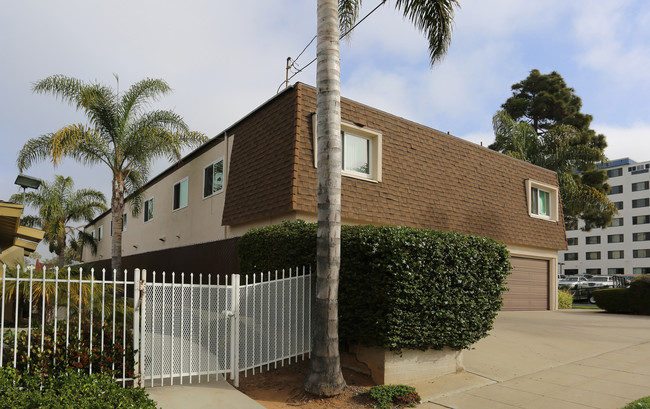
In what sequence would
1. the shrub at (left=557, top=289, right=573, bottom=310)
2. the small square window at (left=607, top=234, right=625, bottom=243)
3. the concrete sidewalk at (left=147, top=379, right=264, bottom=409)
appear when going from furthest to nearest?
the small square window at (left=607, top=234, right=625, bottom=243)
the shrub at (left=557, top=289, right=573, bottom=310)
the concrete sidewalk at (left=147, top=379, right=264, bottom=409)

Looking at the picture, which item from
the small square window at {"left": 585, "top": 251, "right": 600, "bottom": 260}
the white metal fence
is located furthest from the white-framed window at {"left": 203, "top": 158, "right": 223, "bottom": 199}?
the small square window at {"left": 585, "top": 251, "right": 600, "bottom": 260}

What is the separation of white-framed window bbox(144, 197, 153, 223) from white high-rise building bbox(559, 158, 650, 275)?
65578 millimetres

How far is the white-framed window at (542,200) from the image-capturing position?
62.8 ft

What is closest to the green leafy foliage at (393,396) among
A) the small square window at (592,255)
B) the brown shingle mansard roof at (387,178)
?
the brown shingle mansard roof at (387,178)

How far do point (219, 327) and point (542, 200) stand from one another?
1691 centimetres

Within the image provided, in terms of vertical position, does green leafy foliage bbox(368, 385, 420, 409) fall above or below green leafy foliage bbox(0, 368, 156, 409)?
below

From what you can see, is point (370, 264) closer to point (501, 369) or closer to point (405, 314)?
point (405, 314)

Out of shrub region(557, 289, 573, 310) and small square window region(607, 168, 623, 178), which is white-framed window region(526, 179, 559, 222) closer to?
shrub region(557, 289, 573, 310)

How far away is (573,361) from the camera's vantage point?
9.05 metres

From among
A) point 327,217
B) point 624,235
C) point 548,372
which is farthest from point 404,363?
point 624,235

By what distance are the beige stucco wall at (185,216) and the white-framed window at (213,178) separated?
0.53 feet

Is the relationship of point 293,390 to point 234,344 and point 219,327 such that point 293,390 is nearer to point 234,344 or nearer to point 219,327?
point 234,344

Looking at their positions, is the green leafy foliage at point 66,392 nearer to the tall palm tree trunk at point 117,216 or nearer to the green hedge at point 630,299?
the tall palm tree trunk at point 117,216

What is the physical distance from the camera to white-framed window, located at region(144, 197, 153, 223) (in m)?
22.6
